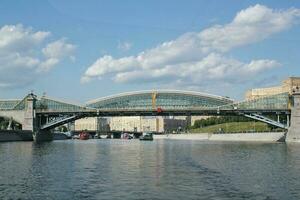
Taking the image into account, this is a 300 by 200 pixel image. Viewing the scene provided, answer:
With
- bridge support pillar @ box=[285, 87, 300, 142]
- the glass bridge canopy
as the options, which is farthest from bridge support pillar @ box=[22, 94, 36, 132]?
bridge support pillar @ box=[285, 87, 300, 142]

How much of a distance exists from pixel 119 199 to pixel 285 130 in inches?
3088

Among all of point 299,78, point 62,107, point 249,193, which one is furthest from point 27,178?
point 299,78

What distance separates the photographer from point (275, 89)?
174 metres

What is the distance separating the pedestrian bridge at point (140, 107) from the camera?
3883 inches

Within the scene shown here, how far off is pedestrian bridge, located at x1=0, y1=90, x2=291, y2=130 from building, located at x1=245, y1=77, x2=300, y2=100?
1393 inches

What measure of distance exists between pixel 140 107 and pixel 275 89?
7490cm

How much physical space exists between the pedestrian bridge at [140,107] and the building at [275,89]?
116ft

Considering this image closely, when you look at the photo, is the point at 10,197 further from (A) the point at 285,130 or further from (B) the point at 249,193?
(A) the point at 285,130

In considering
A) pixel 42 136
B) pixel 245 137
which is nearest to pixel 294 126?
pixel 245 137

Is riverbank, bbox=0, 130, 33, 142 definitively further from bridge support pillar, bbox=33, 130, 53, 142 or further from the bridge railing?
the bridge railing

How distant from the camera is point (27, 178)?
28719 millimetres

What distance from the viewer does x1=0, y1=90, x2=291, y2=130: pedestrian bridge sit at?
9862 cm

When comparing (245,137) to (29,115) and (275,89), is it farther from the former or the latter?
(275,89)

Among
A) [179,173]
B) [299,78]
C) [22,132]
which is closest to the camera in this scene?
[179,173]
